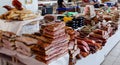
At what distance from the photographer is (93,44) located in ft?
10.9

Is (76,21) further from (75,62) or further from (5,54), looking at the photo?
(5,54)

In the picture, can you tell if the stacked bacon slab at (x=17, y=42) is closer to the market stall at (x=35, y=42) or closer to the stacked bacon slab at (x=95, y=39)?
the market stall at (x=35, y=42)

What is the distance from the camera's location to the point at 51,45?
2.11 m

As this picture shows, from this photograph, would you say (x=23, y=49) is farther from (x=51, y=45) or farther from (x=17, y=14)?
(x=17, y=14)

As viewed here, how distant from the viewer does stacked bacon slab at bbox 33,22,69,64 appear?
6.88 ft

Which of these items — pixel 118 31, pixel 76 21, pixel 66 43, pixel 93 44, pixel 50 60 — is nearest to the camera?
pixel 50 60

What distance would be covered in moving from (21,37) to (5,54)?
1.25 feet

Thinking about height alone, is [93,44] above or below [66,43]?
below

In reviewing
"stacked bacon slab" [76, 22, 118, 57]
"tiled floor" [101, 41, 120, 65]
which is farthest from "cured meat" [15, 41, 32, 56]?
"tiled floor" [101, 41, 120, 65]

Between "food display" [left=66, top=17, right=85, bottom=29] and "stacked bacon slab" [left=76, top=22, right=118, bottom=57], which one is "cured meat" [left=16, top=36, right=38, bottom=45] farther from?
"food display" [left=66, top=17, right=85, bottom=29]

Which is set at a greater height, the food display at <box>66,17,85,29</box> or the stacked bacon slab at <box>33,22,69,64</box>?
the stacked bacon slab at <box>33,22,69,64</box>

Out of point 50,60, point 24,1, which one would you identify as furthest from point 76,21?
point 50,60

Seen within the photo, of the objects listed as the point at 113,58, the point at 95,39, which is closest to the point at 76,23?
the point at 95,39

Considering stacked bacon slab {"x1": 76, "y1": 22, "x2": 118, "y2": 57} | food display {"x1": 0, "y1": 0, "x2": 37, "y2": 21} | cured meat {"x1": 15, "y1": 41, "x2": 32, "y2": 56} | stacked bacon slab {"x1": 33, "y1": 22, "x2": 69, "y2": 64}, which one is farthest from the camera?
stacked bacon slab {"x1": 76, "y1": 22, "x2": 118, "y2": 57}
